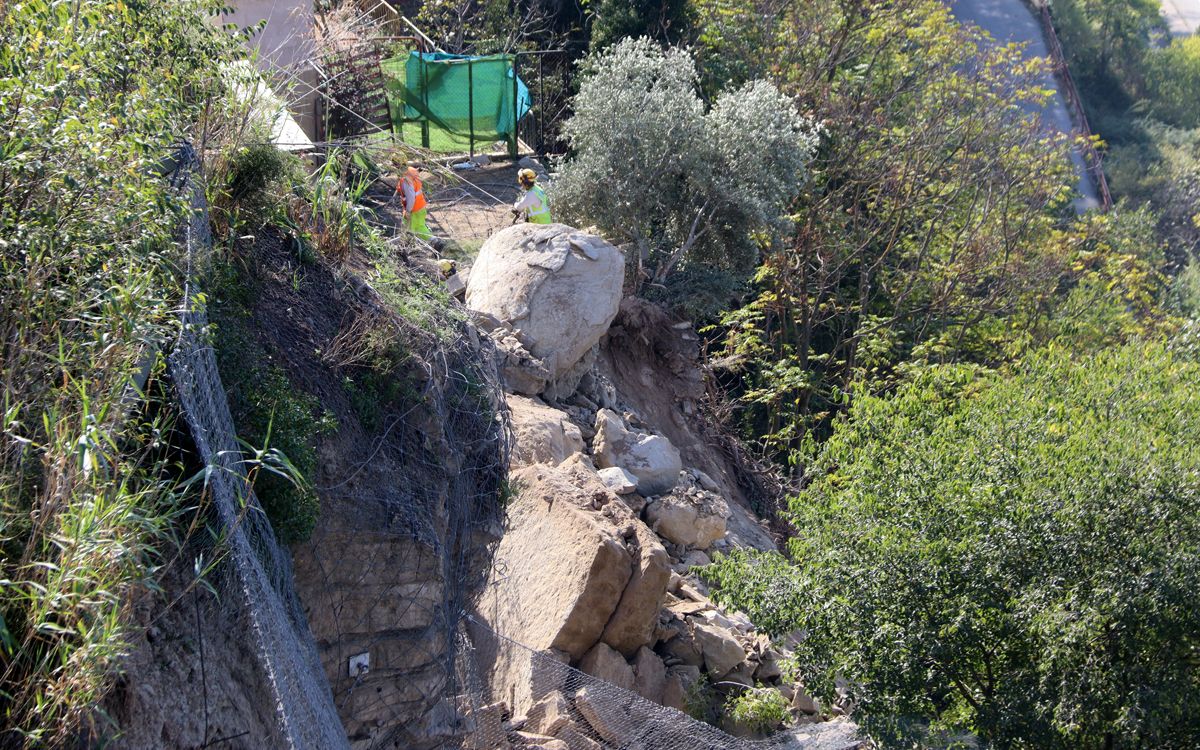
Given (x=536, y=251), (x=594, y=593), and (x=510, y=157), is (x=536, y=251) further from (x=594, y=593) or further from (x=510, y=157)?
(x=510, y=157)

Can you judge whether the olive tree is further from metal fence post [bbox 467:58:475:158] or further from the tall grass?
the tall grass

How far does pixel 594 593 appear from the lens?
8742 mm

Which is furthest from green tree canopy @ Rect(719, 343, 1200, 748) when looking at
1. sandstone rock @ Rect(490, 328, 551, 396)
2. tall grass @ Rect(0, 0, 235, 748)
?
tall grass @ Rect(0, 0, 235, 748)

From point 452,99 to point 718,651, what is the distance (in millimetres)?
10500

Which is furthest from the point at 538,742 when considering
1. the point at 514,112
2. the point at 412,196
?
the point at 514,112

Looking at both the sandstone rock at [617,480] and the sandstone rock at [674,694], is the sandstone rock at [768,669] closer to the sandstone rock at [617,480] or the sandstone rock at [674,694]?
the sandstone rock at [674,694]

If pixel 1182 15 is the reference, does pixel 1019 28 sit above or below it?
above

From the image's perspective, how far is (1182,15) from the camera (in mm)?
53062

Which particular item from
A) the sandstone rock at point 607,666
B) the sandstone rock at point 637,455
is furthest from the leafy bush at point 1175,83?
the sandstone rock at point 607,666

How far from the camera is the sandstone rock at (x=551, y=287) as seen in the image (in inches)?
464

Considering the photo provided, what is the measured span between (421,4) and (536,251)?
35.8 feet

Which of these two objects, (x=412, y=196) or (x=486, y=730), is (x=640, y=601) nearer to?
(x=486, y=730)

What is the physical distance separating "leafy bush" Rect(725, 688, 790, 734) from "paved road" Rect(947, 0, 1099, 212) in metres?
28.2

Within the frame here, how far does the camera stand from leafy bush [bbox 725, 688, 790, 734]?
354 inches
